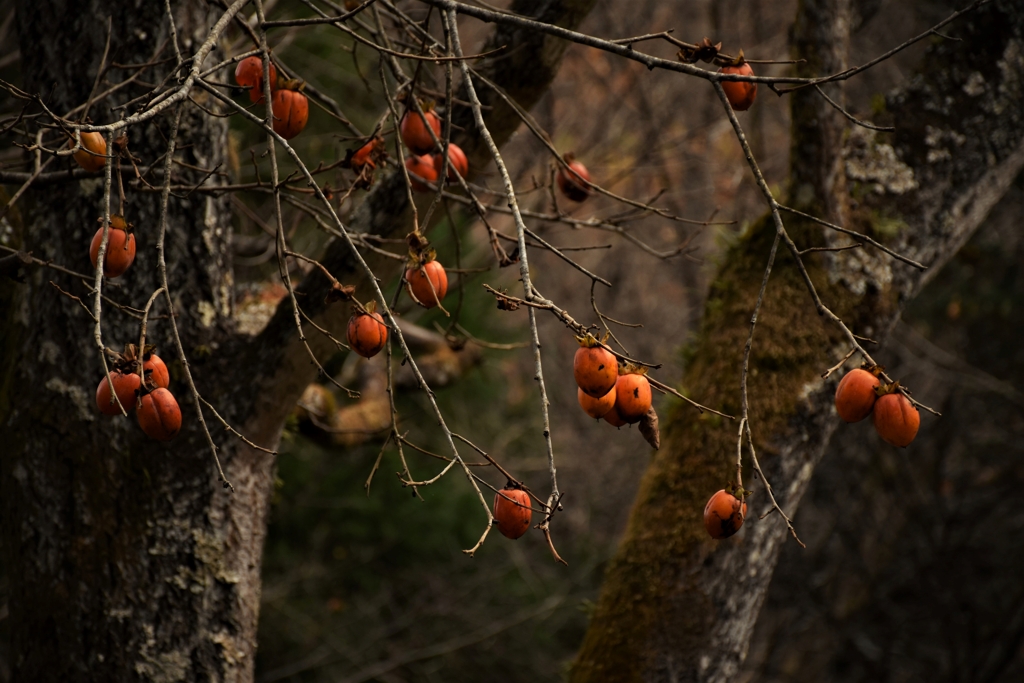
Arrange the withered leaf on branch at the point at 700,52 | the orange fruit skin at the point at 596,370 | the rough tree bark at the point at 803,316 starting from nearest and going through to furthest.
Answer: the orange fruit skin at the point at 596,370
the withered leaf on branch at the point at 700,52
the rough tree bark at the point at 803,316

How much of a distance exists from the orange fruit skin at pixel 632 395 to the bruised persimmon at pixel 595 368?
7 cm

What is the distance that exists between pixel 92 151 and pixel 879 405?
1.45 metres

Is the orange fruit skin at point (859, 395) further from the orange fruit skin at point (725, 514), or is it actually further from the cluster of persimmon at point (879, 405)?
the orange fruit skin at point (725, 514)

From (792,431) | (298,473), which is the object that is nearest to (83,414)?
(792,431)

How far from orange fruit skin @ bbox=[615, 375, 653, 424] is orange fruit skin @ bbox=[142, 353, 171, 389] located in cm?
78

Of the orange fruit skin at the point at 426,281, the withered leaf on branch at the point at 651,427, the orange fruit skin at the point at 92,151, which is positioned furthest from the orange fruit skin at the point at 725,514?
the orange fruit skin at the point at 92,151

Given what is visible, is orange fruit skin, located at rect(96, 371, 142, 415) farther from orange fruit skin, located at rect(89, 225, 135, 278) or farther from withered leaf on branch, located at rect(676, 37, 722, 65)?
withered leaf on branch, located at rect(676, 37, 722, 65)

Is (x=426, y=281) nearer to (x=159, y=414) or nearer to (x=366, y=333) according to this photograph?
(x=366, y=333)

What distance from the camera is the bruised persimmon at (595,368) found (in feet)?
3.84

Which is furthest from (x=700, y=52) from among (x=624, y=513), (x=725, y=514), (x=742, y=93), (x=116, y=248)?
(x=624, y=513)

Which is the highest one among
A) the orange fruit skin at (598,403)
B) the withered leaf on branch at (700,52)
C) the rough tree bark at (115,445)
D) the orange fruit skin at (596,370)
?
the withered leaf on branch at (700,52)

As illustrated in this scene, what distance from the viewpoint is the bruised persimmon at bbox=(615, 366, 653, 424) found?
1.24 metres

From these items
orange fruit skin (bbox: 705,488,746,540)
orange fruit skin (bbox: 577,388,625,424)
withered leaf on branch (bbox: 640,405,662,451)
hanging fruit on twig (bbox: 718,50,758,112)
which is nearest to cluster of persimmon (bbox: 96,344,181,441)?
orange fruit skin (bbox: 577,388,625,424)

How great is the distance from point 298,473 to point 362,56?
8.22 feet
